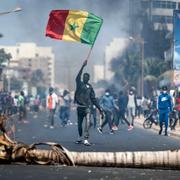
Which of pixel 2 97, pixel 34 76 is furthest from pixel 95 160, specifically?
pixel 34 76

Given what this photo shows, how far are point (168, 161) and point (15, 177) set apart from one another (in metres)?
2.23

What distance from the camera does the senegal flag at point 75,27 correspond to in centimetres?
1520

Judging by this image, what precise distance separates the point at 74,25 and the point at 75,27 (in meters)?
0.05

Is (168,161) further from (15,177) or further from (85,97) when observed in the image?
(85,97)

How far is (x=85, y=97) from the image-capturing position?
15.1 metres

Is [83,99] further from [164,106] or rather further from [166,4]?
[166,4]

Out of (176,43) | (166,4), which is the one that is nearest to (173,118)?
(176,43)

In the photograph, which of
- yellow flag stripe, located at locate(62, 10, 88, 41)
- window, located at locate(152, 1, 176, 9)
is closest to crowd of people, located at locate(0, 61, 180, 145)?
yellow flag stripe, located at locate(62, 10, 88, 41)

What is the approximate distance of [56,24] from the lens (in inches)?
599

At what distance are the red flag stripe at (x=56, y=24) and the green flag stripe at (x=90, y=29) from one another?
1.67 ft

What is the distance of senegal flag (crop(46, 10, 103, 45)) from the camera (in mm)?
15203

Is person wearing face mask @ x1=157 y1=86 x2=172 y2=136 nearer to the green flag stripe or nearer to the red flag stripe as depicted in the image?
the green flag stripe

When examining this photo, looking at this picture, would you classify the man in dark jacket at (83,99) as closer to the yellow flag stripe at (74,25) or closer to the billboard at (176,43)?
the yellow flag stripe at (74,25)

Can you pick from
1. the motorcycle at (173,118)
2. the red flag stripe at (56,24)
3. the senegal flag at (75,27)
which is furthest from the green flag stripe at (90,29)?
the motorcycle at (173,118)
